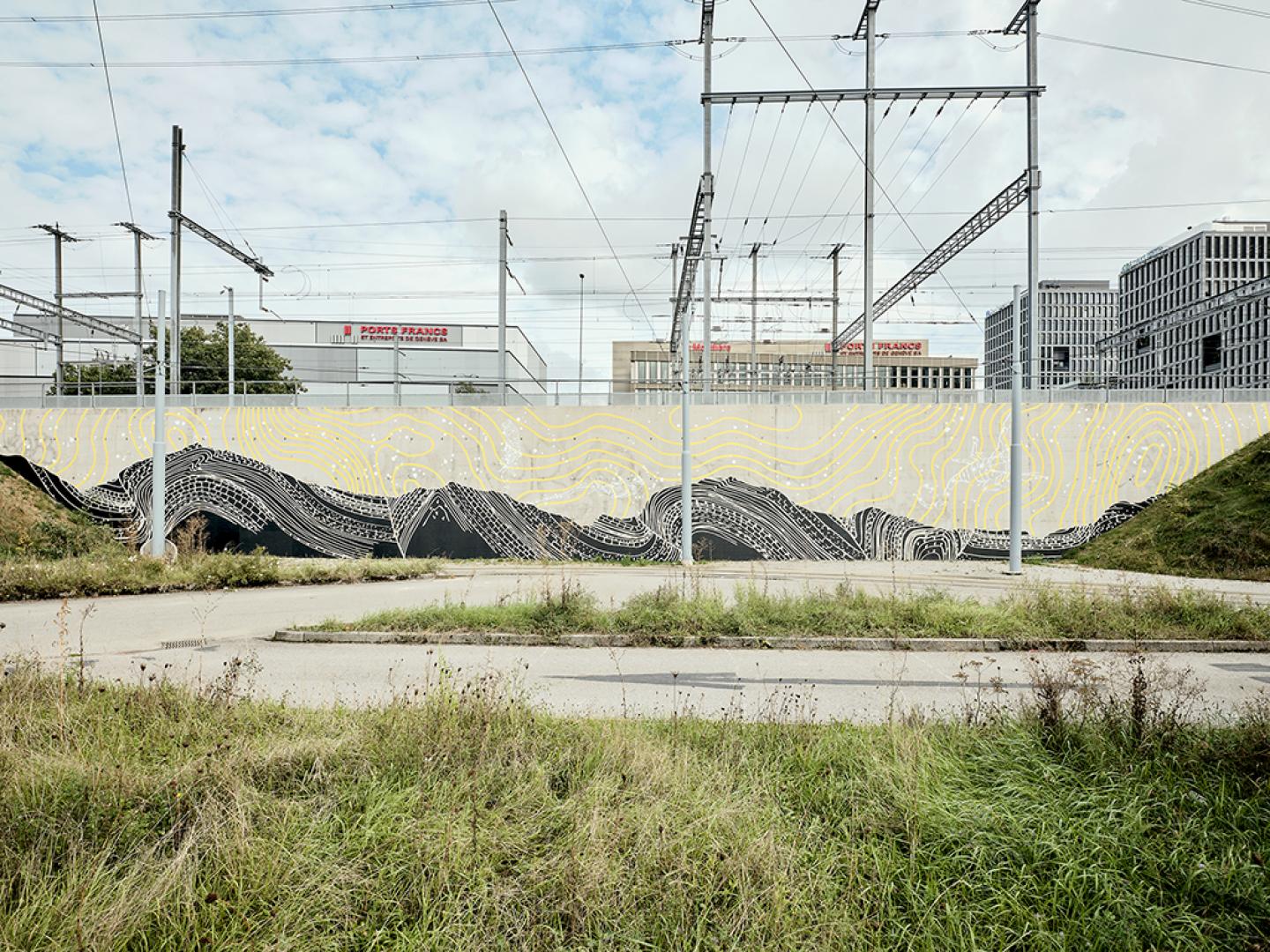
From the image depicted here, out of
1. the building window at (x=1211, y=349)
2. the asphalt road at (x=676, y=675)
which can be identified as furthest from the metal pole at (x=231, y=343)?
the building window at (x=1211, y=349)

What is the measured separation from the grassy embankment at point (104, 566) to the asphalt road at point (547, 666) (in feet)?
2.25

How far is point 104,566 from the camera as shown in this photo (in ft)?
49.9

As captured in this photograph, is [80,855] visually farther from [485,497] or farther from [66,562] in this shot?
[485,497]

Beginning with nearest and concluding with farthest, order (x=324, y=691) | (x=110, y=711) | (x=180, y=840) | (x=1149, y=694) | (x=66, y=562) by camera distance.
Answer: (x=180, y=840) < (x=110, y=711) < (x=1149, y=694) < (x=324, y=691) < (x=66, y=562)

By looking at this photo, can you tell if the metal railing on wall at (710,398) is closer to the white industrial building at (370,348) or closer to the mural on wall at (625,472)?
the mural on wall at (625,472)

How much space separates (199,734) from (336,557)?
18894 millimetres

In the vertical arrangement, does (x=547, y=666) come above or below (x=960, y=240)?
below

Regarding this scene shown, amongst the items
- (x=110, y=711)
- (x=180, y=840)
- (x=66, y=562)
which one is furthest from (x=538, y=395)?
(x=180, y=840)

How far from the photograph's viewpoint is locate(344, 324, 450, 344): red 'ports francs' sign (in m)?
71.6

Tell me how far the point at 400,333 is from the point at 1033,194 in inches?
2445

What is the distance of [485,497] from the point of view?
22969 mm

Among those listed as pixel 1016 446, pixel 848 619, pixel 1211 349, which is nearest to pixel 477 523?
pixel 1016 446

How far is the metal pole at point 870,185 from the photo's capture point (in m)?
23.4

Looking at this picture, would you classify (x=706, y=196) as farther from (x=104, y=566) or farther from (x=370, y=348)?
(x=370, y=348)
